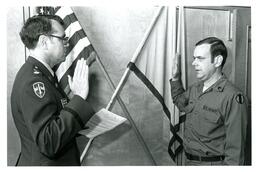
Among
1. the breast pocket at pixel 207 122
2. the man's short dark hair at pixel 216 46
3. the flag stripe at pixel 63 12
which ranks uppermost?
the flag stripe at pixel 63 12

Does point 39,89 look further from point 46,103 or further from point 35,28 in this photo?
point 35,28

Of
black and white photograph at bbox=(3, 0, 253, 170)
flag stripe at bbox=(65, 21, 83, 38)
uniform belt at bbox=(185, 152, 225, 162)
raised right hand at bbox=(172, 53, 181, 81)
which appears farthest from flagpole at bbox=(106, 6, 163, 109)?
uniform belt at bbox=(185, 152, 225, 162)

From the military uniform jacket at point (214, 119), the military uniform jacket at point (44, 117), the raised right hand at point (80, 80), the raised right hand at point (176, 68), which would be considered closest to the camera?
the military uniform jacket at point (44, 117)

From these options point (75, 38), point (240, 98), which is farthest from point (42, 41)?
point (240, 98)

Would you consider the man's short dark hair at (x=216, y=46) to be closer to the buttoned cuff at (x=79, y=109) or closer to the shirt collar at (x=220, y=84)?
the shirt collar at (x=220, y=84)

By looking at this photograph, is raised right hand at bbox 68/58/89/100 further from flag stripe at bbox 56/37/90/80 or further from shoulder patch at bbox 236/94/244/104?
shoulder patch at bbox 236/94/244/104

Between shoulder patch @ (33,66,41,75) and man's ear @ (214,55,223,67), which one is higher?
shoulder patch @ (33,66,41,75)

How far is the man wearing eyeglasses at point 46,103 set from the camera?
965 mm

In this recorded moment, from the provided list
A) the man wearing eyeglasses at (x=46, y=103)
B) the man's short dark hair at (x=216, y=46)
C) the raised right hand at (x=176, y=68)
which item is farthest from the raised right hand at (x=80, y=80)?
the man's short dark hair at (x=216, y=46)

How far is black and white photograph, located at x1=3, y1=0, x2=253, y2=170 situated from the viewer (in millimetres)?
1227

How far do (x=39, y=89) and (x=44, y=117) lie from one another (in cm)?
10

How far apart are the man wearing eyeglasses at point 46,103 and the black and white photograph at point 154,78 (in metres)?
0.06

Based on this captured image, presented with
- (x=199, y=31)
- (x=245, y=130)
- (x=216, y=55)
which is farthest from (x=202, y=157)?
(x=199, y=31)

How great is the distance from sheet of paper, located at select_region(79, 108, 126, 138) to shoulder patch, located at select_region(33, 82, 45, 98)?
0.29m
